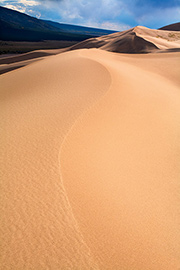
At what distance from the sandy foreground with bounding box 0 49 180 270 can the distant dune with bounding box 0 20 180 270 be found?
0.01 meters

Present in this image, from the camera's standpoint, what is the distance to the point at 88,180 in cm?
325

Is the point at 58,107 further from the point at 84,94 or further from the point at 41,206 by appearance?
the point at 41,206

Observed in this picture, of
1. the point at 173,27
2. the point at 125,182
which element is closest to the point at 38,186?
the point at 125,182

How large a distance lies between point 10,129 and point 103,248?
2849 mm

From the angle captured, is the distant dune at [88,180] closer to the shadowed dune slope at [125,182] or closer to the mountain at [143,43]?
the shadowed dune slope at [125,182]

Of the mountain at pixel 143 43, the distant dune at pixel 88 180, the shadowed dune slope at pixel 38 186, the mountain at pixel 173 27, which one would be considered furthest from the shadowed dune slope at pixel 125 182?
the mountain at pixel 173 27

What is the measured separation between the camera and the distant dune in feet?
7.43

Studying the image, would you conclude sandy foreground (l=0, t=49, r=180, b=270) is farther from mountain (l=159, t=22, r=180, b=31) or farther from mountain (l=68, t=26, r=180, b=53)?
mountain (l=159, t=22, r=180, b=31)

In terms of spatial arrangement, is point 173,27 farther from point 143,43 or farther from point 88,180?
point 88,180

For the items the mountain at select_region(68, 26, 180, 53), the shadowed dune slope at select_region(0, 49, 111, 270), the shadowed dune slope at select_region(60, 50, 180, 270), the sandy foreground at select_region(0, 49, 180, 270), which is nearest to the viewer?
the shadowed dune slope at select_region(0, 49, 111, 270)

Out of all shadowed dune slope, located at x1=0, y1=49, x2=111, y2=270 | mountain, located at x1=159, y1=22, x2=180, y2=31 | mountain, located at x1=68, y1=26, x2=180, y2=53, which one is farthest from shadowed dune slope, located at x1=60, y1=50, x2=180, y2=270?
mountain, located at x1=159, y1=22, x2=180, y2=31

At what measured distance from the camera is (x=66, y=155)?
3.54 meters

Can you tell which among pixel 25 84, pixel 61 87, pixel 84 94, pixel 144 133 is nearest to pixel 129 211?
pixel 144 133

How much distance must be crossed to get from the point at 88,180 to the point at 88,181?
0.02 m
